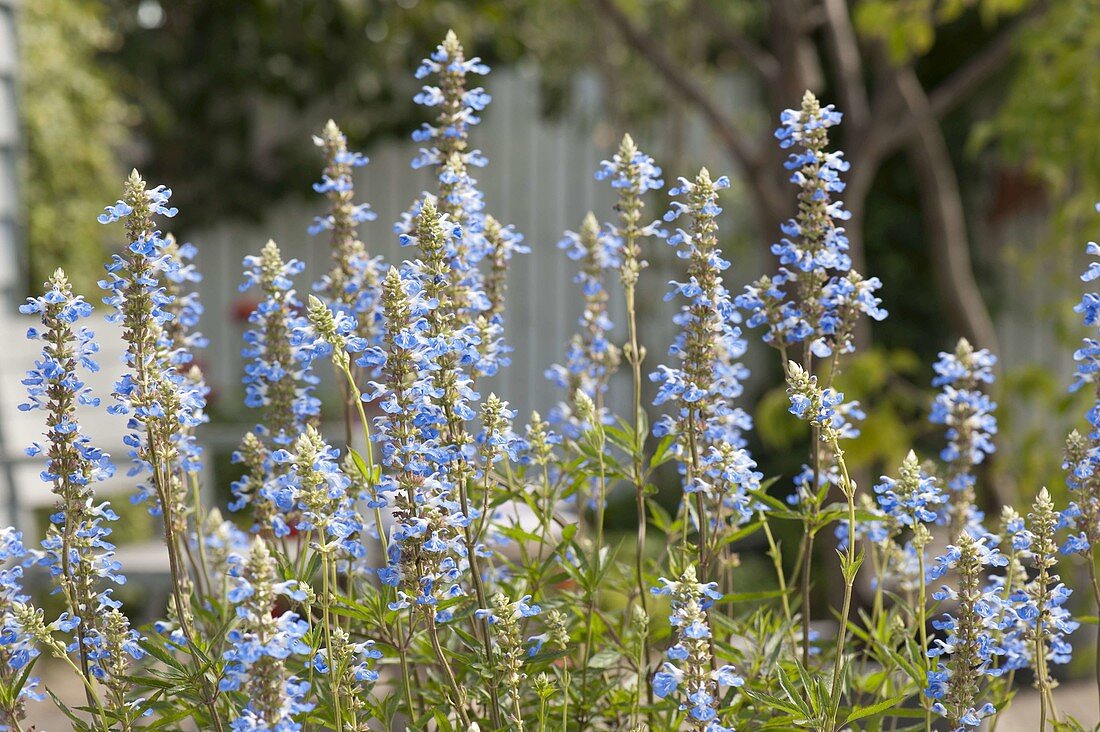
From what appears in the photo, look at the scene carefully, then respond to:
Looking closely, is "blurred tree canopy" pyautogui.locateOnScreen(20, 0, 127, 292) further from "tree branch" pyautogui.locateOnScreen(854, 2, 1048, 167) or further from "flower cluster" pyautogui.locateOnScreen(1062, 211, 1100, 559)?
"flower cluster" pyautogui.locateOnScreen(1062, 211, 1100, 559)

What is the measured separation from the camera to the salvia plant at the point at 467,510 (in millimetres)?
1263

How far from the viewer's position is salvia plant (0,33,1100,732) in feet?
4.14

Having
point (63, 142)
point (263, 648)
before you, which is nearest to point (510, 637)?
point (263, 648)

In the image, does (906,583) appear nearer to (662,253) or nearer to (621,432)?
(621,432)

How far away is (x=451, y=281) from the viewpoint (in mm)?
1540

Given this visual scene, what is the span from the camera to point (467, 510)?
138 centimetres

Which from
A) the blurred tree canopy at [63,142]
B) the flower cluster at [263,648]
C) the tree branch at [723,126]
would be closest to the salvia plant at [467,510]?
the flower cluster at [263,648]

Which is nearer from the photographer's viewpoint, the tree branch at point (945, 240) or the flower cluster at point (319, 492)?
the flower cluster at point (319, 492)

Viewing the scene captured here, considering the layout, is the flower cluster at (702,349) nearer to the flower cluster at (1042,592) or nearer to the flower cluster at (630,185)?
the flower cluster at (630,185)

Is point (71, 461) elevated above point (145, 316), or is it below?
below

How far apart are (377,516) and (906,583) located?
2.45 feet

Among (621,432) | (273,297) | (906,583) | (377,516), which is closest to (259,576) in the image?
(377,516)

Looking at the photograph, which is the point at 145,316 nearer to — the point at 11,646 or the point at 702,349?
the point at 11,646

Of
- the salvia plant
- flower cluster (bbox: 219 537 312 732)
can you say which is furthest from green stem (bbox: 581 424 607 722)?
flower cluster (bbox: 219 537 312 732)
